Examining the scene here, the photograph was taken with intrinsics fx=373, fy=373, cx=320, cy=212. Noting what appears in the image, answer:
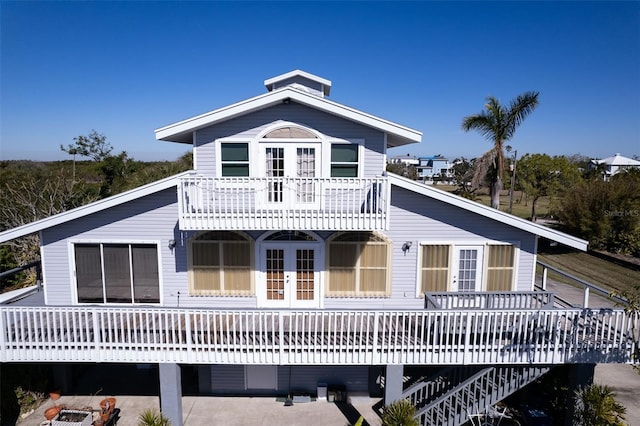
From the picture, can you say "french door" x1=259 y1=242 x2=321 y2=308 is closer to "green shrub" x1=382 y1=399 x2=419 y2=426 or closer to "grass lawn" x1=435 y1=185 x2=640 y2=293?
"green shrub" x1=382 y1=399 x2=419 y2=426

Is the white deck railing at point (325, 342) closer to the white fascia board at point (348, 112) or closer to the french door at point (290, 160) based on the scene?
the french door at point (290, 160)

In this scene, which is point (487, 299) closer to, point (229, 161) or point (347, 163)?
point (347, 163)

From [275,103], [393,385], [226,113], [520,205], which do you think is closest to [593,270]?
[393,385]

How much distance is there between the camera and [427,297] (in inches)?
397

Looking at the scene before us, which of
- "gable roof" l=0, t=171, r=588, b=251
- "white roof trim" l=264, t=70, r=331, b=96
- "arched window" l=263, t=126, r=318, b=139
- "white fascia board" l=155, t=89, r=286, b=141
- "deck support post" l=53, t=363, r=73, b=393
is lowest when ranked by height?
"deck support post" l=53, t=363, r=73, b=393

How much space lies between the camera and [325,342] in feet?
30.0

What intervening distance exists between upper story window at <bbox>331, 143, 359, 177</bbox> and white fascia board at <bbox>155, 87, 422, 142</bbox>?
2.79ft

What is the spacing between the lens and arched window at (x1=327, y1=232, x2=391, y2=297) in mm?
10953

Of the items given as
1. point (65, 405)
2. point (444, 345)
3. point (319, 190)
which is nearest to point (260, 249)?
point (319, 190)

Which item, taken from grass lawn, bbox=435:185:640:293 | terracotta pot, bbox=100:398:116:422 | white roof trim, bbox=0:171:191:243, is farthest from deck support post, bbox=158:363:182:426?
grass lawn, bbox=435:185:640:293

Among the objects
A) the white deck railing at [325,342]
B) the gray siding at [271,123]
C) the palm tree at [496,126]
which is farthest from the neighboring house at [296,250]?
the palm tree at [496,126]

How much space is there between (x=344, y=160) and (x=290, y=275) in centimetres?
376

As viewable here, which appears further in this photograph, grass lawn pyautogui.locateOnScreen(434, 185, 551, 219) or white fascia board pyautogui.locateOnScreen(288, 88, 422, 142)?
grass lawn pyautogui.locateOnScreen(434, 185, 551, 219)

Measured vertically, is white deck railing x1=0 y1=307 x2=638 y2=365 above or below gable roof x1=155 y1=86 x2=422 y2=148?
below
